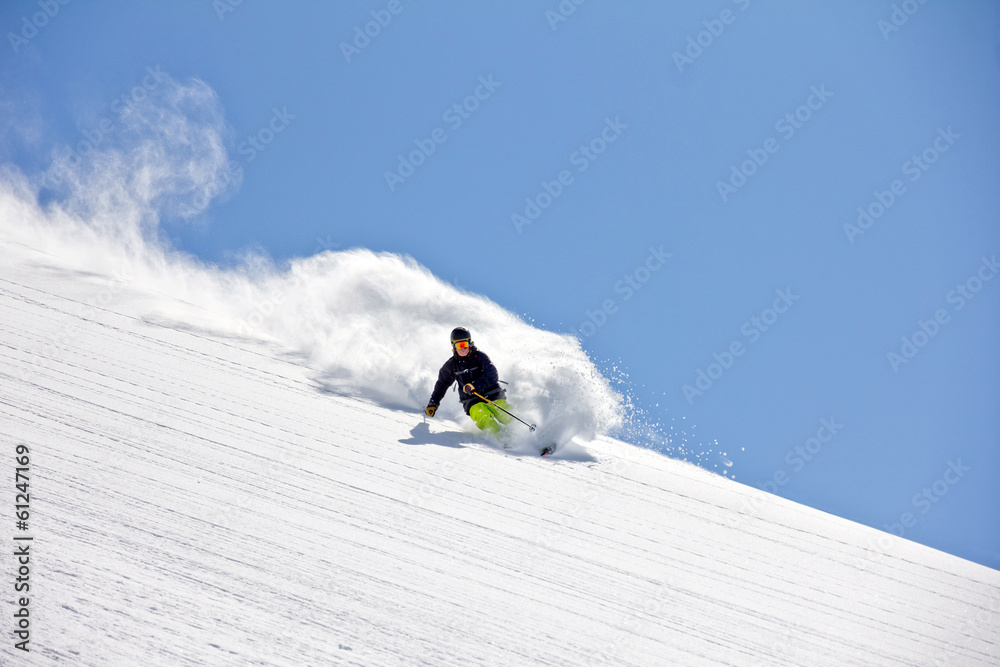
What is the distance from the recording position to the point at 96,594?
325cm

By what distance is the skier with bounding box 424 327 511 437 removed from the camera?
6.70m

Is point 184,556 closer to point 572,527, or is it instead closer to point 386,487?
point 386,487

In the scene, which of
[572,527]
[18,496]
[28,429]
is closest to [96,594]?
[18,496]

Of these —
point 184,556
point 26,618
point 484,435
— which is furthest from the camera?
point 484,435

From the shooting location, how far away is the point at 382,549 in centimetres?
406

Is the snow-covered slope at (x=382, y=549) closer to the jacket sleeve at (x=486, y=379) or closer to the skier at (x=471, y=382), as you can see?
the skier at (x=471, y=382)

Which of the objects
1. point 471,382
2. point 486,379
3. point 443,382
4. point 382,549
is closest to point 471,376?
point 471,382

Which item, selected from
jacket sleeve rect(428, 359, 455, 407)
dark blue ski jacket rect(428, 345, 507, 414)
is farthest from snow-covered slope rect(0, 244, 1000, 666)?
dark blue ski jacket rect(428, 345, 507, 414)

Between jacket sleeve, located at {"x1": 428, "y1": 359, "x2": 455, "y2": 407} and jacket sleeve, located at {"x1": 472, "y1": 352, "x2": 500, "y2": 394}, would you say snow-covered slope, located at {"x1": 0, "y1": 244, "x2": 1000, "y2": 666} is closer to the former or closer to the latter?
jacket sleeve, located at {"x1": 428, "y1": 359, "x2": 455, "y2": 407}

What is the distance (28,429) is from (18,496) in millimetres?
1191

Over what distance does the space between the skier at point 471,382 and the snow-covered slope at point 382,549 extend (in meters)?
0.31

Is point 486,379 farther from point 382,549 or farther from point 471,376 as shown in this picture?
point 382,549

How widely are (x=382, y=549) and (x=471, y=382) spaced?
10.0ft

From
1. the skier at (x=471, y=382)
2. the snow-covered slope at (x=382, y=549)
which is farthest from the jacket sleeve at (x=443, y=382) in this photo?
the snow-covered slope at (x=382, y=549)
